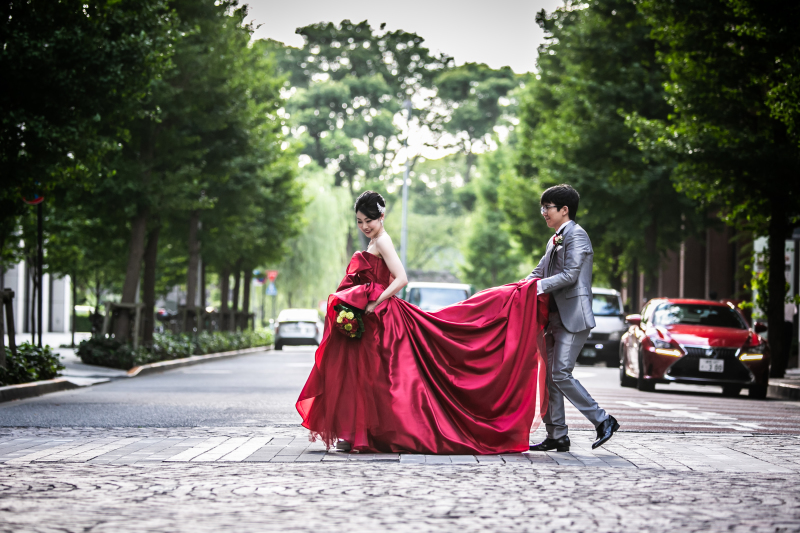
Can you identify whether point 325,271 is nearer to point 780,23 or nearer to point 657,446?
point 780,23

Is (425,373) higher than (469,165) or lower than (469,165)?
lower

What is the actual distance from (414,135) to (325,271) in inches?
822

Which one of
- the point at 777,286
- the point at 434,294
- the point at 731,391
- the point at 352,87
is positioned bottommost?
the point at 731,391

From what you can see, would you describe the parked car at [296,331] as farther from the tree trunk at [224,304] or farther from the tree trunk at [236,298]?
the tree trunk at [224,304]

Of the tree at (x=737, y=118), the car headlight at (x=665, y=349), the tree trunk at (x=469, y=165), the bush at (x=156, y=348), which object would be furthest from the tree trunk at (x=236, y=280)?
the tree trunk at (x=469, y=165)

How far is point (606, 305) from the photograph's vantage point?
2756cm

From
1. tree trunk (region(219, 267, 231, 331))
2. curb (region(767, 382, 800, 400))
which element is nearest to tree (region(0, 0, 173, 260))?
curb (region(767, 382, 800, 400))

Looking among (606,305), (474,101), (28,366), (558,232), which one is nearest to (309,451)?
(558,232)

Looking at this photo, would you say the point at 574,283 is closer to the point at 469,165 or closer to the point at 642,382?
the point at 642,382

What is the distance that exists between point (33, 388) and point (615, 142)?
1933 cm

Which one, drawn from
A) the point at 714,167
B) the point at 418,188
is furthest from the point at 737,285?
the point at 418,188

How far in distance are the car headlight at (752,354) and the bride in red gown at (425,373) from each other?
855cm

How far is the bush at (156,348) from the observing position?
19.9m

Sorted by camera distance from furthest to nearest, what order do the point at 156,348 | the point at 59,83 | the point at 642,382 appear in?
the point at 156,348
the point at 642,382
the point at 59,83
